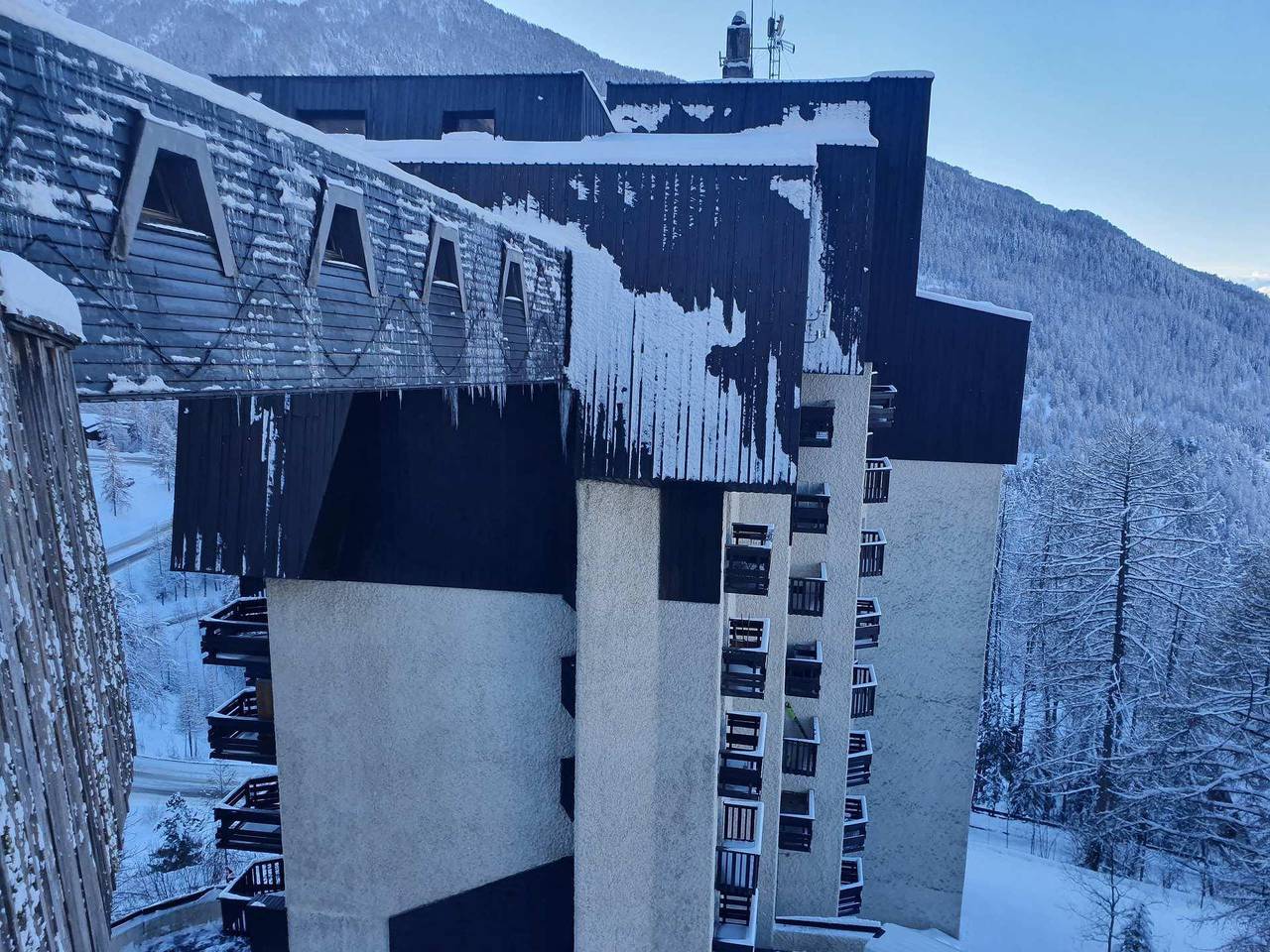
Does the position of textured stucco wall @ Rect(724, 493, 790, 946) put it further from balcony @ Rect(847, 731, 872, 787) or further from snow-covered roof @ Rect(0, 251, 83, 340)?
snow-covered roof @ Rect(0, 251, 83, 340)

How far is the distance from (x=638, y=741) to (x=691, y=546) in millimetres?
2496

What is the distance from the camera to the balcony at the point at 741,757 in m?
10.2

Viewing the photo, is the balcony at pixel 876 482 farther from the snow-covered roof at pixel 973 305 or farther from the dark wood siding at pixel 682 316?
the dark wood siding at pixel 682 316

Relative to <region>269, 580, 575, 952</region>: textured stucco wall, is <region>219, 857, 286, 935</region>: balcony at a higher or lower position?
lower

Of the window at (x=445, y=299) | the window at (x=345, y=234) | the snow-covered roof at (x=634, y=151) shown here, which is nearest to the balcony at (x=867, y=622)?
the snow-covered roof at (x=634, y=151)

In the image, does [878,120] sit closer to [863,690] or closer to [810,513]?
[810,513]

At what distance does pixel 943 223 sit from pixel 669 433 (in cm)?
12649

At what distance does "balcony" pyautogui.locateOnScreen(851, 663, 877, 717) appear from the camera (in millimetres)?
15078

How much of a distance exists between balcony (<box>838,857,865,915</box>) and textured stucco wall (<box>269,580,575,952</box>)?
27.7 ft

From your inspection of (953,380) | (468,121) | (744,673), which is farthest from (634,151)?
(953,380)

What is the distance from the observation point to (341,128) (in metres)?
13.9

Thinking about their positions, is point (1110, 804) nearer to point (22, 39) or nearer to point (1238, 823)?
point (1238, 823)

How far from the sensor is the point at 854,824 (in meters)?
15.0

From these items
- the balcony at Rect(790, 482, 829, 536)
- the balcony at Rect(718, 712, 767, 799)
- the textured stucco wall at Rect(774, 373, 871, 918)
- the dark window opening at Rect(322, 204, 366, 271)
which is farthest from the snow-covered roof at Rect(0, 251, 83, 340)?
the textured stucco wall at Rect(774, 373, 871, 918)
